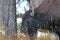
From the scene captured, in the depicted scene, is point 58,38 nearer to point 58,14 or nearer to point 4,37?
point 58,14

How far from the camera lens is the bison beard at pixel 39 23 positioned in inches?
258

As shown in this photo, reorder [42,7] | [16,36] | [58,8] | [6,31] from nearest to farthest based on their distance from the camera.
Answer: [16,36]
[6,31]
[58,8]
[42,7]

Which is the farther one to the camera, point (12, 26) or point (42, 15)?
point (42, 15)

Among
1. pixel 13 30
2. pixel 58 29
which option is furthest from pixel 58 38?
pixel 13 30

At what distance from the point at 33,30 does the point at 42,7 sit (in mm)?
773

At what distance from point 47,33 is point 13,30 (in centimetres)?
85

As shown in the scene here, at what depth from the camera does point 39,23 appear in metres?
6.96

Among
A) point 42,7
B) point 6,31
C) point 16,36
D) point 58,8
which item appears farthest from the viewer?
point 42,7

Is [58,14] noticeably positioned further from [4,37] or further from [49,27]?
[4,37]

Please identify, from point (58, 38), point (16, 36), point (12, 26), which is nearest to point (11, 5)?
point (12, 26)

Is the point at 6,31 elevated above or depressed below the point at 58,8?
below

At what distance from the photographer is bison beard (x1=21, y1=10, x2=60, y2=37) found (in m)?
6.55

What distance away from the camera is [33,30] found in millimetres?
7023

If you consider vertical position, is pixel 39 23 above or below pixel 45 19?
below
